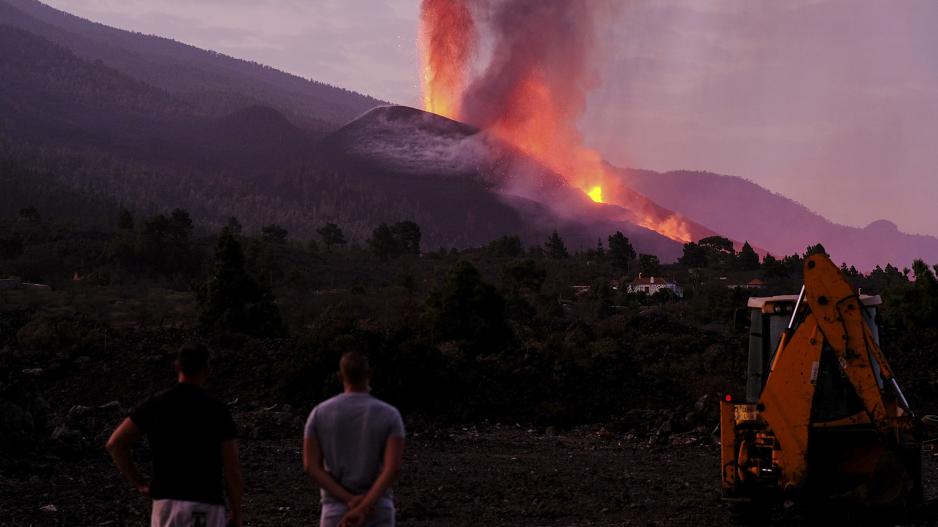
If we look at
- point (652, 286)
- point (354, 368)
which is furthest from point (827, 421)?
point (652, 286)

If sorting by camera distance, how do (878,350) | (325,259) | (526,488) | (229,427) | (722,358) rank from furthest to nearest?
(325,259), (722,358), (526,488), (878,350), (229,427)

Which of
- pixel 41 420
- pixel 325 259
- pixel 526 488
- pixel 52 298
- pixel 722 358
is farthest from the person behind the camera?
pixel 325 259

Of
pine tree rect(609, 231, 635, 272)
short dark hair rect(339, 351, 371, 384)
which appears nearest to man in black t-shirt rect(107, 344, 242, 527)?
short dark hair rect(339, 351, 371, 384)

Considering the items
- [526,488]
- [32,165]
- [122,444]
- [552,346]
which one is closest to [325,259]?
[552,346]

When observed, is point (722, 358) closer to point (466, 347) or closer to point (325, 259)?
point (466, 347)

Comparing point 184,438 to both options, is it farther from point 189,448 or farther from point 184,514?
point 184,514

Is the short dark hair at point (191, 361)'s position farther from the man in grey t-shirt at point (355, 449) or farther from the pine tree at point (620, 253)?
the pine tree at point (620, 253)

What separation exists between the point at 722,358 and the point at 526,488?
1476 cm

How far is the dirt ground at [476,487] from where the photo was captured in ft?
38.7

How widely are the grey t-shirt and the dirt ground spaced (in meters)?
5.45

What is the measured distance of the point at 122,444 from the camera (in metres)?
6.43

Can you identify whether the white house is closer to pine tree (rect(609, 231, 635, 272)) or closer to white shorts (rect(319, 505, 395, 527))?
pine tree (rect(609, 231, 635, 272))

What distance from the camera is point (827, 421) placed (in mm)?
10398

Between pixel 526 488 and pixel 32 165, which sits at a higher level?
pixel 32 165
